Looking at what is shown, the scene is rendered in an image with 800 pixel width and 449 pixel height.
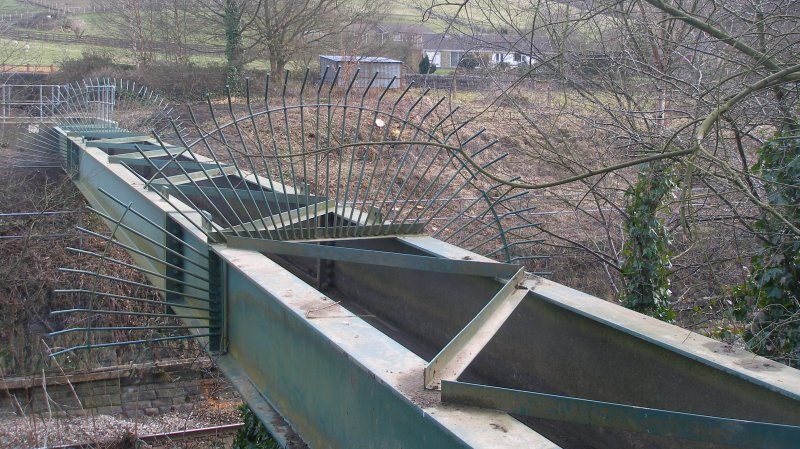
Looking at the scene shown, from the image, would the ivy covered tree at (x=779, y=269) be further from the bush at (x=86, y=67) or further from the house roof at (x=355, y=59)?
the bush at (x=86, y=67)

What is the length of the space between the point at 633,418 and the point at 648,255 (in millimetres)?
5484

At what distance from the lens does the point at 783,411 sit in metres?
2.80

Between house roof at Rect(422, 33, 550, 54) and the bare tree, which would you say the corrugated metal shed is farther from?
the bare tree

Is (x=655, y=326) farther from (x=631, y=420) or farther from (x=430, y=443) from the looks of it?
(x=430, y=443)

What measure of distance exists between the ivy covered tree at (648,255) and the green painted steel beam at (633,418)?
209 inches

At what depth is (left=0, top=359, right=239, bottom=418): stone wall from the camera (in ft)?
41.8

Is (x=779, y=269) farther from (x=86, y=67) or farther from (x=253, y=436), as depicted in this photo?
(x=86, y=67)

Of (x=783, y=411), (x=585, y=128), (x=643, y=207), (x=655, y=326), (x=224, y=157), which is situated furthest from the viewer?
(x=224, y=157)

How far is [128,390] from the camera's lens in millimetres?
13281

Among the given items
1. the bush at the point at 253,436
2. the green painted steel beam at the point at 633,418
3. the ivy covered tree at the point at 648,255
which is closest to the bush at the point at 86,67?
the ivy covered tree at the point at 648,255

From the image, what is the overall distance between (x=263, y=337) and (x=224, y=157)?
1606 centimetres

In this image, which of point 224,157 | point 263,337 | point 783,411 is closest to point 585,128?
point 263,337

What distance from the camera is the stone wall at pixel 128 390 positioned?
41.8ft

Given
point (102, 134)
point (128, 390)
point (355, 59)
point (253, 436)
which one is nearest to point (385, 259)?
point (253, 436)
